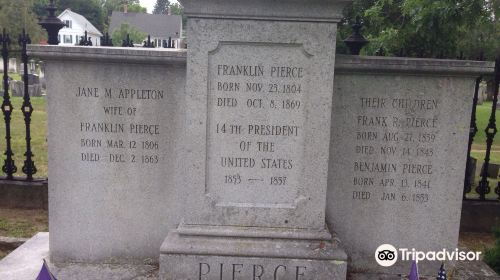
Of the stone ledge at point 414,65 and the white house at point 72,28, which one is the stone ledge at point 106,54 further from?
the white house at point 72,28

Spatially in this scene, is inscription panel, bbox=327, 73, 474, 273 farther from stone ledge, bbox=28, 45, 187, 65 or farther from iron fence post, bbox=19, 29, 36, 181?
iron fence post, bbox=19, 29, 36, 181

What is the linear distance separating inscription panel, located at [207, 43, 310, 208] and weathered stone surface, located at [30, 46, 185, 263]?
580mm

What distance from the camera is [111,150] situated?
4.42m

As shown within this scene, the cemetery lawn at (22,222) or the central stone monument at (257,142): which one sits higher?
the central stone monument at (257,142)

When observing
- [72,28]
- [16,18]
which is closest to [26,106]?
[16,18]

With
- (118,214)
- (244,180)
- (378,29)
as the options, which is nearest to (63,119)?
(118,214)

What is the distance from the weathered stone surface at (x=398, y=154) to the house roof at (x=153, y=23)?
231 ft

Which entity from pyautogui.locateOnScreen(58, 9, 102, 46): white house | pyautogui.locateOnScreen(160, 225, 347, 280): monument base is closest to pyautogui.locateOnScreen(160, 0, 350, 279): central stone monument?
pyautogui.locateOnScreen(160, 225, 347, 280): monument base

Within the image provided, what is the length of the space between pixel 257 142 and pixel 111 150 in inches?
55.1

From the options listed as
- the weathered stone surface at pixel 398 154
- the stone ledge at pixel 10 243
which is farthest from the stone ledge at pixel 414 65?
the stone ledge at pixel 10 243

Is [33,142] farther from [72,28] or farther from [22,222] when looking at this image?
[72,28]

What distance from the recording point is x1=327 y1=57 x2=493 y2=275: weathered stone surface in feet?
14.1

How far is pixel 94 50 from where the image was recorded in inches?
164

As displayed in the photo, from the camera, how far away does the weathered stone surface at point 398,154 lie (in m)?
4.30
